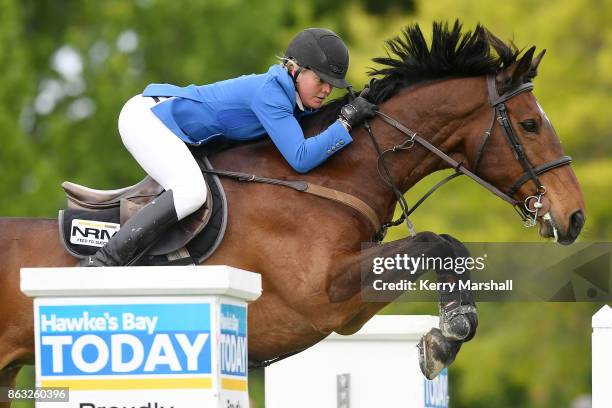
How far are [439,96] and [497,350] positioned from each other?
1181 centimetres

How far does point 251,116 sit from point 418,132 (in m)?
0.88

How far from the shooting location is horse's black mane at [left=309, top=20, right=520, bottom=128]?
683cm

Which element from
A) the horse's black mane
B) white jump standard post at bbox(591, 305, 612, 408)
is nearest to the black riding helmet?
the horse's black mane

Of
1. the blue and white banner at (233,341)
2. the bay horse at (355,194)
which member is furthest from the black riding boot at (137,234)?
the blue and white banner at (233,341)

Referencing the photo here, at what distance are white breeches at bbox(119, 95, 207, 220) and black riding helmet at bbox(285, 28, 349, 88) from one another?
0.72 m

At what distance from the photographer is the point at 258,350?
6.67m

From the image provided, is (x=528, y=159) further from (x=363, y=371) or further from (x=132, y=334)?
(x=132, y=334)

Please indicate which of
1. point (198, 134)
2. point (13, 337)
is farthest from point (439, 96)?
point (13, 337)

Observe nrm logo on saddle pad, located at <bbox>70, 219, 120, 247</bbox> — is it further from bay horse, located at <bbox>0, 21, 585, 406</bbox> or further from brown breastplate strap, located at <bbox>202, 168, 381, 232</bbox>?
brown breastplate strap, located at <bbox>202, 168, 381, 232</bbox>

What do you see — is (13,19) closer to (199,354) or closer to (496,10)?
(496,10)

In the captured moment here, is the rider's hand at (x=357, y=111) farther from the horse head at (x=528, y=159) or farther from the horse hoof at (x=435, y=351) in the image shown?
the horse hoof at (x=435, y=351)

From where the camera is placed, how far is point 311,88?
21.9 ft

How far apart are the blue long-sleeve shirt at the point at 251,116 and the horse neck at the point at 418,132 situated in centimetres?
19

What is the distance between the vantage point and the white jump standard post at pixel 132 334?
4660 mm
